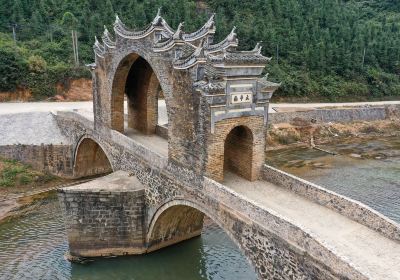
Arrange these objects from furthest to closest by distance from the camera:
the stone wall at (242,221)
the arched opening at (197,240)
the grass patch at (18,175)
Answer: the grass patch at (18,175) → the arched opening at (197,240) → the stone wall at (242,221)

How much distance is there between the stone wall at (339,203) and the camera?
35.0ft

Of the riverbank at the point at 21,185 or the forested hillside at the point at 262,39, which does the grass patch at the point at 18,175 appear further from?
the forested hillside at the point at 262,39

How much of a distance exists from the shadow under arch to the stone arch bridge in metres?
0.06

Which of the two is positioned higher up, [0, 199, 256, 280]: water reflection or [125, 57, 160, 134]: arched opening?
[125, 57, 160, 134]: arched opening

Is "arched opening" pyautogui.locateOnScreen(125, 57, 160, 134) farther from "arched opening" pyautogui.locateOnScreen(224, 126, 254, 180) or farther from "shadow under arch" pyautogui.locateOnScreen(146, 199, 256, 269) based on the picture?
"arched opening" pyautogui.locateOnScreen(224, 126, 254, 180)

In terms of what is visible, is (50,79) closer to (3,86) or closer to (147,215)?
(3,86)

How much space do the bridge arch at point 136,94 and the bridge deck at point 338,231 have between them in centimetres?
797

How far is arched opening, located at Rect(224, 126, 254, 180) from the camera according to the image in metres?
14.4

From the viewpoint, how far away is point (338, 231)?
1092cm

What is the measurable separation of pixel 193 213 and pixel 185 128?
4985 mm

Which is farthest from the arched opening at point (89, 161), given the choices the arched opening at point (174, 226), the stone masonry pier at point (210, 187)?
the arched opening at point (174, 226)

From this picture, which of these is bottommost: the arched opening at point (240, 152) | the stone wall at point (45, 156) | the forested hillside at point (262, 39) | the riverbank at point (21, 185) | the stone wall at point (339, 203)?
the riverbank at point (21, 185)

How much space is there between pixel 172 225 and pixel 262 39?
3779 cm

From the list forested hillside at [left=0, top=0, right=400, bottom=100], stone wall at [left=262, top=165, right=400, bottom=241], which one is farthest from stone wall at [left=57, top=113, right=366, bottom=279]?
forested hillside at [left=0, top=0, right=400, bottom=100]
